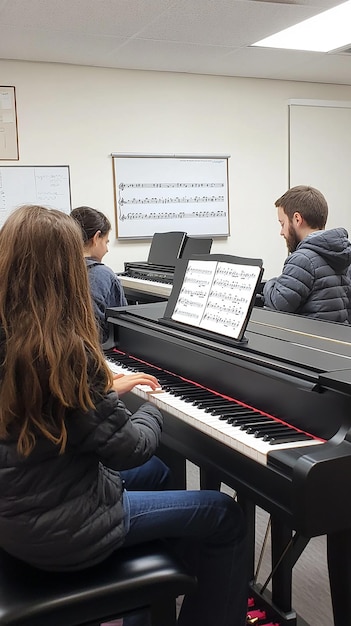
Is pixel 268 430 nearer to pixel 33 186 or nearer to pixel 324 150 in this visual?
pixel 33 186

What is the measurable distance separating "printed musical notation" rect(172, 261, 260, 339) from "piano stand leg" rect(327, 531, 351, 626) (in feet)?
1.94

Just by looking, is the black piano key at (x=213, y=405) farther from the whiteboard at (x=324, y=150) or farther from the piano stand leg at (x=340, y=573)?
the whiteboard at (x=324, y=150)

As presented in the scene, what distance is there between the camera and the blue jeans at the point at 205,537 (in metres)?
1.49

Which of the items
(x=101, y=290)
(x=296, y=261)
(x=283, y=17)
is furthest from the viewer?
(x=283, y=17)

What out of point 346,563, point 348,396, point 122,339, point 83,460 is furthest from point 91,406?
point 122,339

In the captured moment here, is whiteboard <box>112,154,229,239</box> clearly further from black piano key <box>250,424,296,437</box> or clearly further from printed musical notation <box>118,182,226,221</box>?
black piano key <box>250,424,296,437</box>

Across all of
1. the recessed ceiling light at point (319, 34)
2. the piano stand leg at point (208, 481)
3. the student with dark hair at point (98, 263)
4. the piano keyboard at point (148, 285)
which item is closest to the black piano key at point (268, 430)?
the piano stand leg at point (208, 481)

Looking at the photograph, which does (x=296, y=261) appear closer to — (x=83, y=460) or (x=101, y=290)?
(x=101, y=290)

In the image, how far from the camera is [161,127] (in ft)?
17.9

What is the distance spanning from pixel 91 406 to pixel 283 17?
11.6 feet

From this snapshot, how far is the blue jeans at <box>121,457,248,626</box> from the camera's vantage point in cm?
149

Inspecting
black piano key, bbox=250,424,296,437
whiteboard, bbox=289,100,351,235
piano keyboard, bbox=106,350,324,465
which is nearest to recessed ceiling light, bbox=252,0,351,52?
whiteboard, bbox=289,100,351,235

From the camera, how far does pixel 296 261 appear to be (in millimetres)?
2785

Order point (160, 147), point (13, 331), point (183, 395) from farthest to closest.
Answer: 1. point (160, 147)
2. point (183, 395)
3. point (13, 331)
